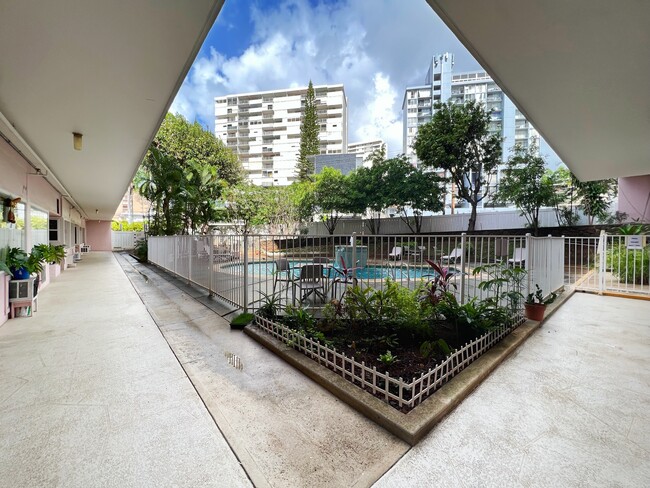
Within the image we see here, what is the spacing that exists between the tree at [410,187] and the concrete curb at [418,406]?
42.6 feet

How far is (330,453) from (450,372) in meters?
1.23

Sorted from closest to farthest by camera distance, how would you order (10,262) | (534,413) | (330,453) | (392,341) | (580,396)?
(330,453), (534,413), (580,396), (392,341), (10,262)

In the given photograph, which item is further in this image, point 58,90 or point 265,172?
point 265,172

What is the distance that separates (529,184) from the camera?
1271cm

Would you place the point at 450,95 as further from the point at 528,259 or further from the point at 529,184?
the point at 528,259

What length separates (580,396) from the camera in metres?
2.22

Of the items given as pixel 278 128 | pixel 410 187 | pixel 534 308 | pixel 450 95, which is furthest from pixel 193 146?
pixel 450 95

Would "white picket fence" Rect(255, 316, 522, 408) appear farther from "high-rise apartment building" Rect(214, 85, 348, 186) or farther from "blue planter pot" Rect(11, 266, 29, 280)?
"high-rise apartment building" Rect(214, 85, 348, 186)

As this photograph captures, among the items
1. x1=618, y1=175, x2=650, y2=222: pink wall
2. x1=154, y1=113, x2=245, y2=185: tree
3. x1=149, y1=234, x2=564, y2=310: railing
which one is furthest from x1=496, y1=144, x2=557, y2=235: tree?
x1=154, y1=113, x2=245, y2=185: tree

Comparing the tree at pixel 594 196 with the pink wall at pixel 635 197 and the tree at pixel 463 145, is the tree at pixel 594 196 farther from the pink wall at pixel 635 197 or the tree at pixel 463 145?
the tree at pixel 463 145

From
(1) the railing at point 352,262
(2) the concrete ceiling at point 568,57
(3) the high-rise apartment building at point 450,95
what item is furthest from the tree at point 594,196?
(3) the high-rise apartment building at point 450,95

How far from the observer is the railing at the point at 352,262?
3625 millimetres

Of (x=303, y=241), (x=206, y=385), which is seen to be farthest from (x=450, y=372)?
(x=303, y=241)

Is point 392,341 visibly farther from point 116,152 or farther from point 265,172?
point 265,172
